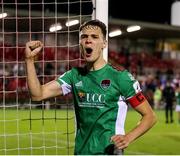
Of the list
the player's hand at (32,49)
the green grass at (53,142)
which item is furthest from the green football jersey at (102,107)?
the green grass at (53,142)

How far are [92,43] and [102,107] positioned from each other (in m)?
0.45

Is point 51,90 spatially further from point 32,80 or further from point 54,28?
point 54,28

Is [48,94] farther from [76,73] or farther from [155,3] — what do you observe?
[155,3]

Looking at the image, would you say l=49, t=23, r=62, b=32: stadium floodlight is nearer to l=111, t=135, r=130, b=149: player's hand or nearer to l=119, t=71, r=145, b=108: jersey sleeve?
l=119, t=71, r=145, b=108: jersey sleeve

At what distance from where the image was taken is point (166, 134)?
49.0 ft

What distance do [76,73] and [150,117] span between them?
0.67 m

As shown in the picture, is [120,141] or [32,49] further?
[32,49]

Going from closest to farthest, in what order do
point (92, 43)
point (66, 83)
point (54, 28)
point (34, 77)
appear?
point (92, 43)
point (34, 77)
point (66, 83)
point (54, 28)

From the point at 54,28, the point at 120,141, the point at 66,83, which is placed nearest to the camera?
the point at 120,141

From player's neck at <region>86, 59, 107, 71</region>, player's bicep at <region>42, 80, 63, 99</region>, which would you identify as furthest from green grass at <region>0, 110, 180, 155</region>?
player's neck at <region>86, 59, 107, 71</region>

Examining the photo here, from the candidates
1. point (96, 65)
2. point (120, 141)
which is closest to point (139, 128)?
point (120, 141)

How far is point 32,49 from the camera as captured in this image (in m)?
3.74

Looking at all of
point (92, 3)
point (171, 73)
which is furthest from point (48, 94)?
point (171, 73)

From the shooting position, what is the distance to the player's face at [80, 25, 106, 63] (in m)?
3.62
